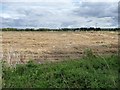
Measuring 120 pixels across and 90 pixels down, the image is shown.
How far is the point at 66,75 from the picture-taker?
7543 mm

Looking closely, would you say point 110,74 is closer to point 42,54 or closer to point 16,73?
point 16,73

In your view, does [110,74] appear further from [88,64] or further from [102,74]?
[88,64]

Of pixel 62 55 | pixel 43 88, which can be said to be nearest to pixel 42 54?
pixel 62 55

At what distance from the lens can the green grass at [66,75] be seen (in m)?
7.04

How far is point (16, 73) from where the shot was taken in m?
7.97

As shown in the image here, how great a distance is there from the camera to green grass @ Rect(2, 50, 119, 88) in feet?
23.1

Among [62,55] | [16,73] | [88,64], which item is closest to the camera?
[16,73]

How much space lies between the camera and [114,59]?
922 cm

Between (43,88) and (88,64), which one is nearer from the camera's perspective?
(43,88)

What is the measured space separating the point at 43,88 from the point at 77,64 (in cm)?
208

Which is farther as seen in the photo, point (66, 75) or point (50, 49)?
point (50, 49)

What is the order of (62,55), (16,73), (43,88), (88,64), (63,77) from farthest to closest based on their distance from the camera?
1. (62,55)
2. (88,64)
3. (16,73)
4. (63,77)
5. (43,88)

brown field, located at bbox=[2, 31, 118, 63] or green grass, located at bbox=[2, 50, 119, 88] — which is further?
brown field, located at bbox=[2, 31, 118, 63]

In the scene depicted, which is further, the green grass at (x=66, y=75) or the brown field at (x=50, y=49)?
the brown field at (x=50, y=49)
